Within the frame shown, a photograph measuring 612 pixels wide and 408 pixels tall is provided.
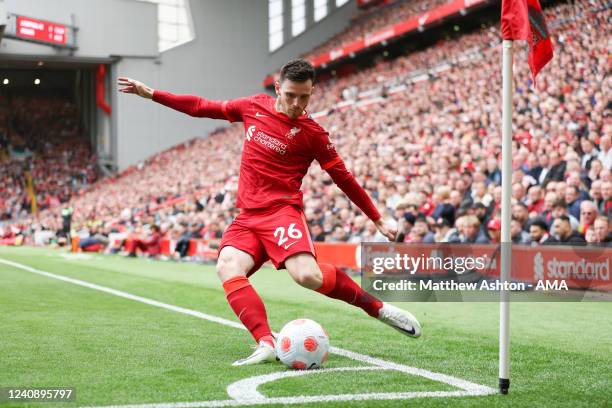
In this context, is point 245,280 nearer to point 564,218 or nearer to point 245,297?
point 245,297

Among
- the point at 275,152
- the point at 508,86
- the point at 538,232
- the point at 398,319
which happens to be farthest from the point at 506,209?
the point at 538,232

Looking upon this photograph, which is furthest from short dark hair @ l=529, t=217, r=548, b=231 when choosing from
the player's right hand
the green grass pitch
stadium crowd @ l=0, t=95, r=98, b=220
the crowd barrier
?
stadium crowd @ l=0, t=95, r=98, b=220

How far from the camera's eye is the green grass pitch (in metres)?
4.25

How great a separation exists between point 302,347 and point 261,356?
1.07 ft

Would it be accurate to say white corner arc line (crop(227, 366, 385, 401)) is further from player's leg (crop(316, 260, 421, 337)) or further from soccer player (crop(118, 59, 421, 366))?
player's leg (crop(316, 260, 421, 337))

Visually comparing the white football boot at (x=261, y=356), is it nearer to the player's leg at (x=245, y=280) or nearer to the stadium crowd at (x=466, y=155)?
the player's leg at (x=245, y=280)

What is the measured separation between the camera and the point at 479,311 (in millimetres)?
9047

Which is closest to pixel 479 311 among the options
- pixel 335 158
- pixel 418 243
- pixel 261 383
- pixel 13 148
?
pixel 418 243

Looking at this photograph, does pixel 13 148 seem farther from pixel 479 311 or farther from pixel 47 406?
pixel 47 406

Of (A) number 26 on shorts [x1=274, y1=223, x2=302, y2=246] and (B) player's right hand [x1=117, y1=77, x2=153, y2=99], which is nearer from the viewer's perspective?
(A) number 26 on shorts [x1=274, y1=223, x2=302, y2=246]

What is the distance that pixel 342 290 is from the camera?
5648mm

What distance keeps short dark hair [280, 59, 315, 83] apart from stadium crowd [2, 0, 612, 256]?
5.77 m

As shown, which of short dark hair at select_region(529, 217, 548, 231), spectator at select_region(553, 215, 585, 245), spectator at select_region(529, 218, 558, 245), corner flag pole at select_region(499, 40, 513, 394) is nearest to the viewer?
corner flag pole at select_region(499, 40, 513, 394)

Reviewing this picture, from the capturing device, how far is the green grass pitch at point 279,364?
425 centimetres
